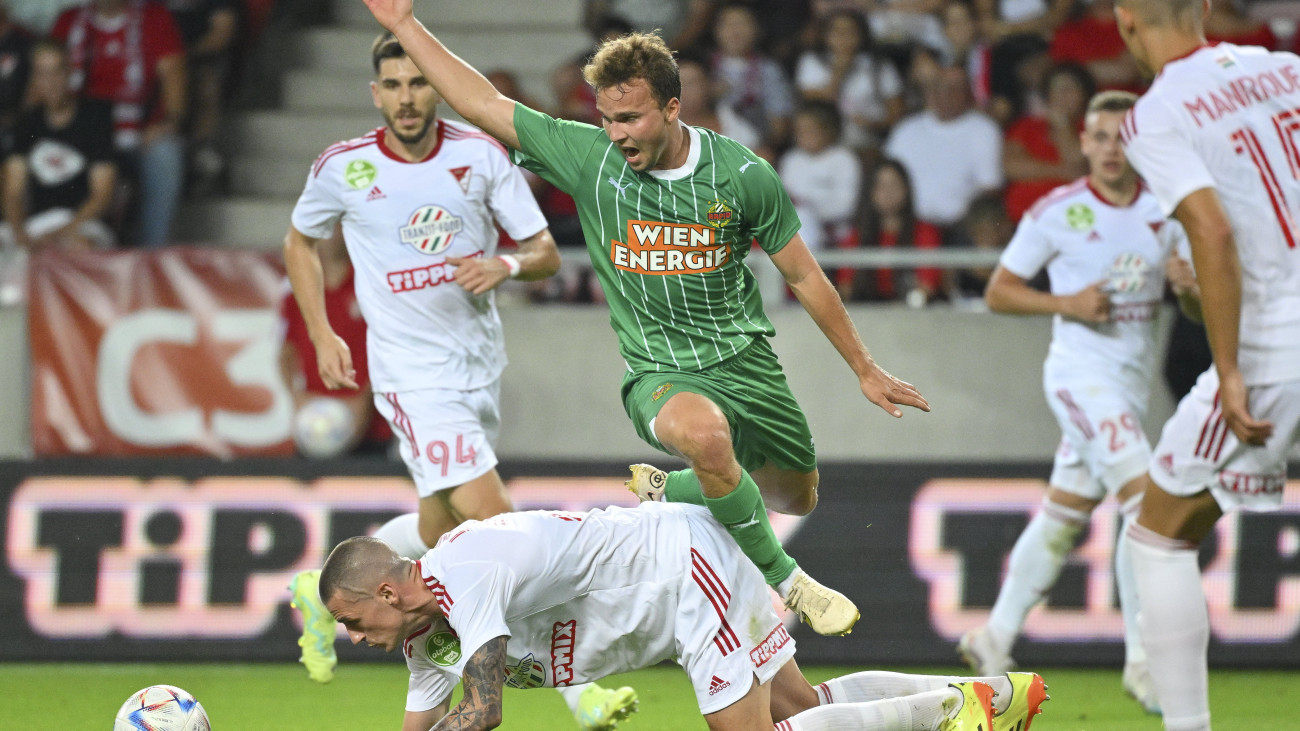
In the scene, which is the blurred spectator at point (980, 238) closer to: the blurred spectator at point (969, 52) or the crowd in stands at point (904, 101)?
the crowd in stands at point (904, 101)

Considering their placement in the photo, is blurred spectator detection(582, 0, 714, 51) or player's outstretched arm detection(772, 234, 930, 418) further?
blurred spectator detection(582, 0, 714, 51)

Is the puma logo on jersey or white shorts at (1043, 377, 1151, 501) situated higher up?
the puma logo on jersey

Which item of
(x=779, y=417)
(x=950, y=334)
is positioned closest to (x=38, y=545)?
(x=779, y=417)

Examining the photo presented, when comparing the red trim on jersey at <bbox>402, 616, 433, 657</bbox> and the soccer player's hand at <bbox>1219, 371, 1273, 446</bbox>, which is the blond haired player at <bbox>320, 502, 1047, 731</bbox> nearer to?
the red trim on jersey at <bbox>402, 616, 433, 657</bbox>

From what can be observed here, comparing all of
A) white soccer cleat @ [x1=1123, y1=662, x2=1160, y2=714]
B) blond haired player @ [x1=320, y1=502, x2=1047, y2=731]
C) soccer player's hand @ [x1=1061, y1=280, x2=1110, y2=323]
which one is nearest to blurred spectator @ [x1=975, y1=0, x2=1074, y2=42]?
soccer player's hand @ [x1=1061, y1=280, x2=1110, y2=323]

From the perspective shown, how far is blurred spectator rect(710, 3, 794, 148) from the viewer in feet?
32.8

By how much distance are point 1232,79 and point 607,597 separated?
2233 millimetres

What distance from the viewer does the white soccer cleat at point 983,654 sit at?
6621 mm

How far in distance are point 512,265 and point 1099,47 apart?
19.6 feet

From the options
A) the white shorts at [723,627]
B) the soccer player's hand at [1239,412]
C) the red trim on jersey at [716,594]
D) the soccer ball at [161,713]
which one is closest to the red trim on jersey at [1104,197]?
the soccer player's hand at [1239,412]

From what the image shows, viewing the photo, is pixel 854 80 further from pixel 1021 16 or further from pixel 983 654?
pixel 983 654

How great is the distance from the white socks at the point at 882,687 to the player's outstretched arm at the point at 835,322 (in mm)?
818

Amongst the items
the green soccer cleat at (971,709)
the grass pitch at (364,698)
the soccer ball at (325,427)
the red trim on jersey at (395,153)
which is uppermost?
the red trim on jersey at (395,153)

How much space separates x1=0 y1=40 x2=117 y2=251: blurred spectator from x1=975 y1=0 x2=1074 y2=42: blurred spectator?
588 cm
